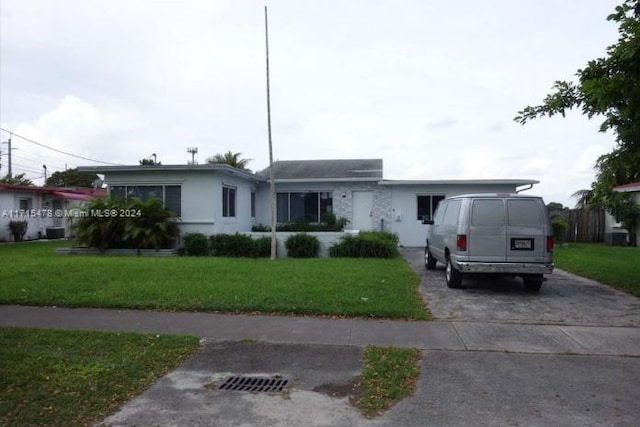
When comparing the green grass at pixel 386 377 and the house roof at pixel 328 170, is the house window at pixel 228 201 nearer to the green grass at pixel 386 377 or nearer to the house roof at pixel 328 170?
Result: the house roof at pixel 328 170

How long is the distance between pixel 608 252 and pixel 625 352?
13.3m

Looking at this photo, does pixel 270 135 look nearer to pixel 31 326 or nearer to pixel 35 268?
pixel 35 268

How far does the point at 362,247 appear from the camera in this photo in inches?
596

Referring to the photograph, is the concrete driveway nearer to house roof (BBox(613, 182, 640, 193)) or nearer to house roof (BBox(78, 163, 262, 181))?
house roof (BBox(78, 163, 262, 181))

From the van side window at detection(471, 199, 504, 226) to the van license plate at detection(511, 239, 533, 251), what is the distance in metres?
0.43

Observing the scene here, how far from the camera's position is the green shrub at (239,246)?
1553cm

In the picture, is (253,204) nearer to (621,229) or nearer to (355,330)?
(355,330)

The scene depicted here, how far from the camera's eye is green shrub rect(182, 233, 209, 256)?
51.7 feet

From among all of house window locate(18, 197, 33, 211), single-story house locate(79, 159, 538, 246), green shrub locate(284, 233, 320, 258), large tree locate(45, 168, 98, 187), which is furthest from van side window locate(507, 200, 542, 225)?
large tree locate(45, 168, 98, 187)

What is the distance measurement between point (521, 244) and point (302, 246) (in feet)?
24.1

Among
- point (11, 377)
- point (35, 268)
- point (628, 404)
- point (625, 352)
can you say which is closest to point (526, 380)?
point (628, 404)

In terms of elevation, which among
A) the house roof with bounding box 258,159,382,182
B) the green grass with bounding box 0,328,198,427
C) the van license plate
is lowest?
the green grass with bounding box 0,328,198,427

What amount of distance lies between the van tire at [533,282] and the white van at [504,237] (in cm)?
24

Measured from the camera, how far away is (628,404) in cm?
437
